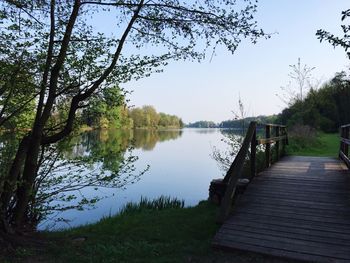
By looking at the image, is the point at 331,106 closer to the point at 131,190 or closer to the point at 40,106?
the point at 131,190

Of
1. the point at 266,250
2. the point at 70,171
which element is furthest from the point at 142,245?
the point at 70,171

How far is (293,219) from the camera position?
564cm

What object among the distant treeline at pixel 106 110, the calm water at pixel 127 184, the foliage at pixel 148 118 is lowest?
the calm water at pixel 127 184

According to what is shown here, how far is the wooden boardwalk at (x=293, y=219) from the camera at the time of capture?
15.4 feet

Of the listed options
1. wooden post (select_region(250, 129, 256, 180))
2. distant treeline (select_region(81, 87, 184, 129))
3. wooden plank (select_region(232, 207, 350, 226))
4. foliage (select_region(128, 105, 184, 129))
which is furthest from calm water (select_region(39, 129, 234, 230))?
foliage (select_region(128, 105, 184, 129))

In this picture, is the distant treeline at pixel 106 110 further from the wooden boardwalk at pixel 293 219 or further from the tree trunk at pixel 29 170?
the wooden boardwalk at pixel 293 219

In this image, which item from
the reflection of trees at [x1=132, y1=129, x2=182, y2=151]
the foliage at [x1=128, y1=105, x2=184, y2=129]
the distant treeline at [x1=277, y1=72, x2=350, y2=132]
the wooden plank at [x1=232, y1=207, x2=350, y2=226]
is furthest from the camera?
the foliage at [x1=128, y1=105, x2=184, y2=129]

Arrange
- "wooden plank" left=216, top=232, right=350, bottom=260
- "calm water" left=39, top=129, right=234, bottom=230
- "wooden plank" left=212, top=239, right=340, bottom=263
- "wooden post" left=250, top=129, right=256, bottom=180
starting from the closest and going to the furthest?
1. "wooden plank" left=212, top=239, right=340, bottom=263
2. "wooden plank" left=216, top=232, right=350, bottom=260
3. "calm water" left=39, top=129, right=234, bottom=230
4. "wooden post" left=250, top=129, right=256, bottom=180

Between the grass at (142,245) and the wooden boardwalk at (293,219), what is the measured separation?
302 millimetres

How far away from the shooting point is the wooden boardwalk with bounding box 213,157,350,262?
15.4 feet

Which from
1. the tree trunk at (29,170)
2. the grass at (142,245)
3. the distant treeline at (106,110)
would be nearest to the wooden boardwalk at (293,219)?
the grass at (142,245)

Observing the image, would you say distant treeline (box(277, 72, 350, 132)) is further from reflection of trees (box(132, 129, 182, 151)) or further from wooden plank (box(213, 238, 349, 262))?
wooden plank (box(213, 238, 349, 262))

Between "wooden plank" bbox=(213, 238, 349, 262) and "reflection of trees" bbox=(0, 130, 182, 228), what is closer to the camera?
"wooden plank" bbox=(213, 238, 349, 262)

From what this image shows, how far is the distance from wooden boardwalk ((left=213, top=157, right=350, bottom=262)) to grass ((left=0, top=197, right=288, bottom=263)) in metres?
0.30
